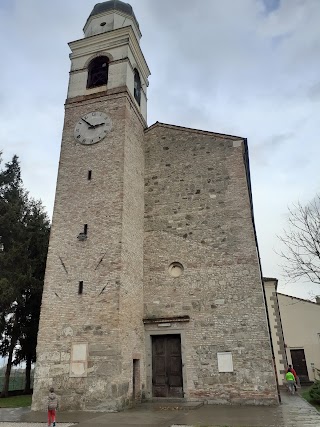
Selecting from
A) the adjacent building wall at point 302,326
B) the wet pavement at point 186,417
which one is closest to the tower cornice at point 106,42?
the wet pavement at point 186,417

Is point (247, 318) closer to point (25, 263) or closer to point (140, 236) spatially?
point (140, 236)

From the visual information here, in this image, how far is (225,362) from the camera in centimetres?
1210

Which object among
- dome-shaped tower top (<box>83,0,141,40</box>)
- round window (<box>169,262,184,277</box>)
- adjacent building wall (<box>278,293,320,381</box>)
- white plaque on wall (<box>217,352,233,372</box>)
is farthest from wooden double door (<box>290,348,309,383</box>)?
dome-shaped tower top (<box>83,0,141,40</box>)

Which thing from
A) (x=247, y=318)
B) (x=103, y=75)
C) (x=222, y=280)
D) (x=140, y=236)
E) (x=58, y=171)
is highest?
(x=103, y=75)

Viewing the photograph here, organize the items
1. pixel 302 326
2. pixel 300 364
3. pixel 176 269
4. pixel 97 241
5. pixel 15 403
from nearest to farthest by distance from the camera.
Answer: pixel 97 241 < pixel 176 269 < pixel 15 403 < pixel 300 364 < pixel 302 326

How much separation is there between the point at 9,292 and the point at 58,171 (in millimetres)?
7032

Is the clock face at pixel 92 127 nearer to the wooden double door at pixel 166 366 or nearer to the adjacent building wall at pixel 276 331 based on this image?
the wooden double door at pixel 166 366

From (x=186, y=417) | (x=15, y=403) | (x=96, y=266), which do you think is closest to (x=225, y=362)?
(x=186, y=417)

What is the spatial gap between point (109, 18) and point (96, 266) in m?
13.7

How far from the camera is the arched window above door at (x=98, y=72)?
16.8m

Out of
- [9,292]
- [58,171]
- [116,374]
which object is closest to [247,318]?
[116,374]

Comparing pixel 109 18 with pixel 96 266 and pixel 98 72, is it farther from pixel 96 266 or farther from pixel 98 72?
pixel 96 266

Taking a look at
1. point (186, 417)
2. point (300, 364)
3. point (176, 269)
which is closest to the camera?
point (186, 417)

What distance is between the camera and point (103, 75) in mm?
16984
